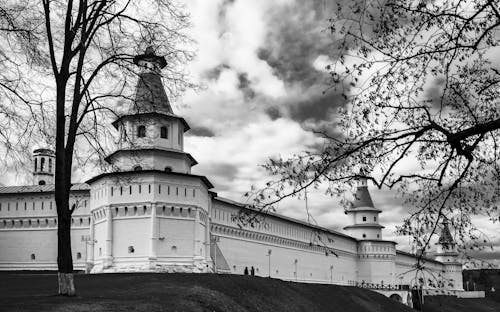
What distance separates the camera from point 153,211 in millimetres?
41531

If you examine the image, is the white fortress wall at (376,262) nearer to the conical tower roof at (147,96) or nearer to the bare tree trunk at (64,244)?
the conical tower roof at (147,96)

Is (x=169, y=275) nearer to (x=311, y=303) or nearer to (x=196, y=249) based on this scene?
(x=196, y=249)

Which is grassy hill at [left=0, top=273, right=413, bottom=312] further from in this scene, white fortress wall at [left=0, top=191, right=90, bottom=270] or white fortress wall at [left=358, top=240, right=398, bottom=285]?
white fortress wall at [left=358, top=240, right=398, bottom=285]

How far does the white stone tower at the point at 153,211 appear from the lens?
4091 cm

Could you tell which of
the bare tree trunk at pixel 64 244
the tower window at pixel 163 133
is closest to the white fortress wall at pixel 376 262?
the tower window at pixel 163 133

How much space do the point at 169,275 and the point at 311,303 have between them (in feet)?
36.6

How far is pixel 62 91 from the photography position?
19859 mm

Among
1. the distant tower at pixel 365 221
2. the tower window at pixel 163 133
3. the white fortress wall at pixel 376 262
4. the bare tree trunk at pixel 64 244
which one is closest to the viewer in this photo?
the bare tree trunk at pixel 64 244

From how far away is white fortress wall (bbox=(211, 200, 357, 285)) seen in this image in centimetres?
5281

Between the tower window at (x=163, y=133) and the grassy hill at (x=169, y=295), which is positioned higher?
the tower window at (x=163, y=133)

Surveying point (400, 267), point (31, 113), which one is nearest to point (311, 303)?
point (31, 113)

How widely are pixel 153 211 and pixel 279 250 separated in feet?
83.6

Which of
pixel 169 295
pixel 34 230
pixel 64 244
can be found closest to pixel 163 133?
pixel 34 230

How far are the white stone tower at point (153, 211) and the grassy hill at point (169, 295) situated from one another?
5.52m
